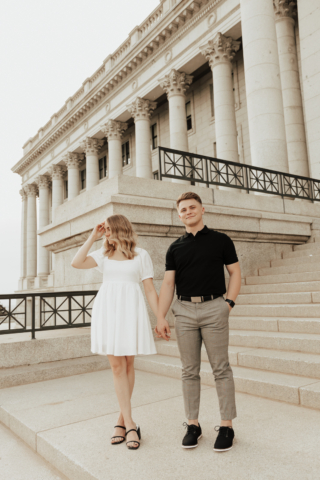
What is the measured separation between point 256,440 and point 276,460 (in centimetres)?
40

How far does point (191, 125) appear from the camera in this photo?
27641mm

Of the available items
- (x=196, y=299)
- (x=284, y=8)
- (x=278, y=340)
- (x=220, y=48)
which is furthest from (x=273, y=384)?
(x=220, y=48)

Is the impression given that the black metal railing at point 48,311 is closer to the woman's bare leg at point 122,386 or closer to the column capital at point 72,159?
the woman's bare leg at point 122,386

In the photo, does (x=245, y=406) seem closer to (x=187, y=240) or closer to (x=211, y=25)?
(x=187, y=240)

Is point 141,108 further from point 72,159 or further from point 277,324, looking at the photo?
point 277,324

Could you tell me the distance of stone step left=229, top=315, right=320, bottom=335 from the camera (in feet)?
18.7

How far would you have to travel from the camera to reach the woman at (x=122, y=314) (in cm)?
343

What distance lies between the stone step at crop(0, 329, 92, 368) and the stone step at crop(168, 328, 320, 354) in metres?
2.57

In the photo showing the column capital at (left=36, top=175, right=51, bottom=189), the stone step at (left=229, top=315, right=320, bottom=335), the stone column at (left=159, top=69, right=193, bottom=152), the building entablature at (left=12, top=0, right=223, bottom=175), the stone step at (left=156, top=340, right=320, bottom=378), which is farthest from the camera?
the column capital at (left=36, top=175, right=51, bottom=189)

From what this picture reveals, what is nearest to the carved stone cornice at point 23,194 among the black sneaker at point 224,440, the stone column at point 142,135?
the stone column at point 142,135

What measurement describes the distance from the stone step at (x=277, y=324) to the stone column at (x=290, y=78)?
480 inches

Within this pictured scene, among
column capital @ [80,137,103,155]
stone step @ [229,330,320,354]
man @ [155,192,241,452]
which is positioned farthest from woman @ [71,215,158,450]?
column capital @ [80,137,103,155]

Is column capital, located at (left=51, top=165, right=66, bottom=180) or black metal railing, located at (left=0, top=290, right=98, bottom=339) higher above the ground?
column capital, located at (left=51, top=165, right=66, bottom=180)

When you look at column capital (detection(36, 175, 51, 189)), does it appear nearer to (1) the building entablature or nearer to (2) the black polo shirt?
(1) the building entablature
